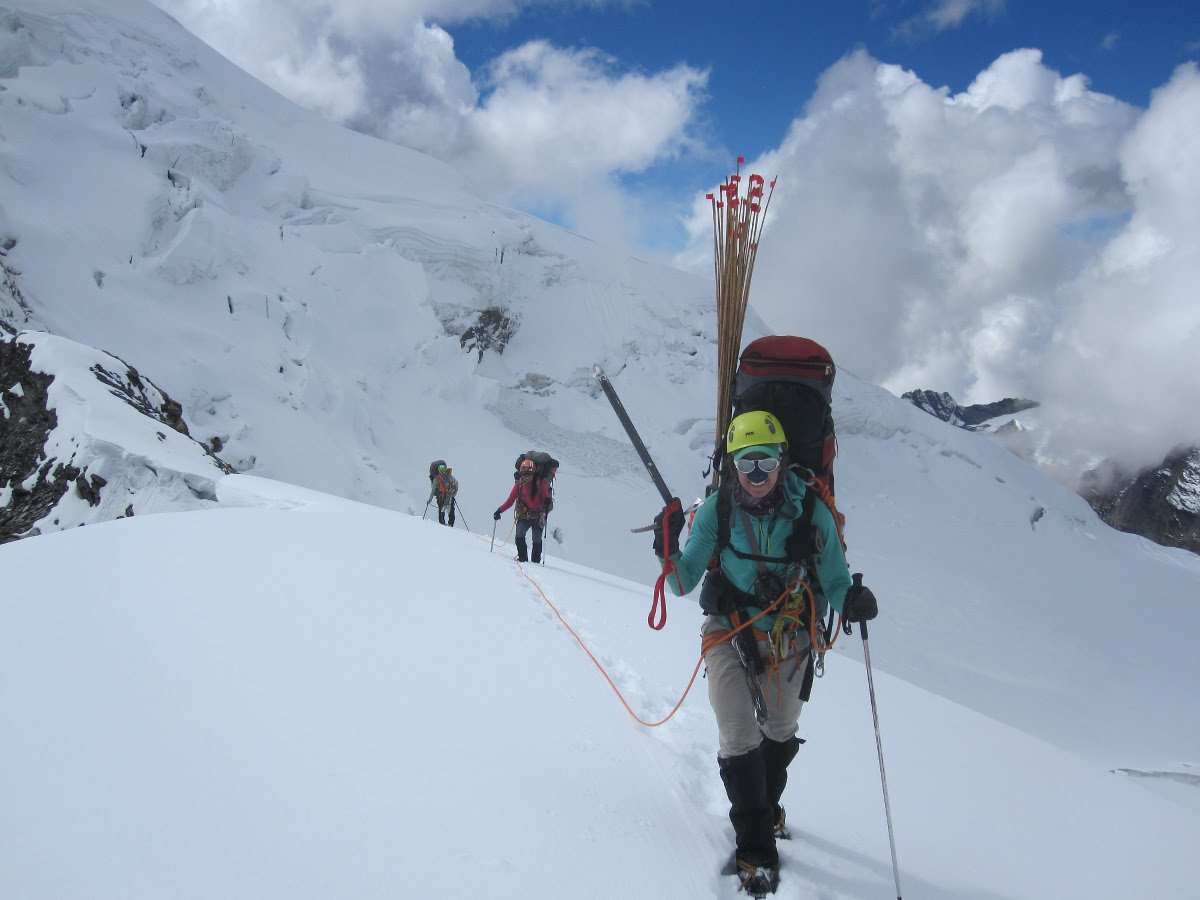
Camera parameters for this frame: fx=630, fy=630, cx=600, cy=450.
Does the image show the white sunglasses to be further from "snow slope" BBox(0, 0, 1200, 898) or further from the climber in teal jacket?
"snow slope" BBox(0, 0, 1200, 898)

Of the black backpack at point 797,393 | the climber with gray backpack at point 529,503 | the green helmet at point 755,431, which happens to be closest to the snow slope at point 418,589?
the climber with gray backpack at point 529,503

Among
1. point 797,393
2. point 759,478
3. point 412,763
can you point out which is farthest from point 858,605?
point 412,763

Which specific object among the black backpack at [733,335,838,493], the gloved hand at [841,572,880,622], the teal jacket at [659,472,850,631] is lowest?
the gloved hand at [841,572,880,622]

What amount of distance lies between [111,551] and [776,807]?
16.1 feet

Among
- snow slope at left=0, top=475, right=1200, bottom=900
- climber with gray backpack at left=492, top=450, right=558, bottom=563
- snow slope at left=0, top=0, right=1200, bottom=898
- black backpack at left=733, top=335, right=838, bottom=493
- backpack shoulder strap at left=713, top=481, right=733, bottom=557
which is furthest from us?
climber with gray backpack at left=492, top=450, right=558, bottom=563

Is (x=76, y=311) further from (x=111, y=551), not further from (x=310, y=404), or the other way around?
(x=111, y=551)

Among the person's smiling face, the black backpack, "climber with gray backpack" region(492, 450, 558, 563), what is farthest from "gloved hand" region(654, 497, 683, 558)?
"climber with gray backpack" region(492, 450, 558, 563)

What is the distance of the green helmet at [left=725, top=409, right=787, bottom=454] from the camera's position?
8.57 ft

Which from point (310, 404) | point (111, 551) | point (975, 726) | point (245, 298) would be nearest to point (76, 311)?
point (245, 298)

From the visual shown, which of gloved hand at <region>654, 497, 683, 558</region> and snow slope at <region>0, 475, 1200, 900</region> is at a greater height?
gloved hand at <region>654, 497, 683, 558</region>

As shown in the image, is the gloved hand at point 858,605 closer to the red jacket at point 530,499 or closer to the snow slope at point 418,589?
the snow slope at point 418,589

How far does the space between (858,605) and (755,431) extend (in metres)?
0.81

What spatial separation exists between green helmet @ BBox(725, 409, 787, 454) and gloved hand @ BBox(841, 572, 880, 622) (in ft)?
2.10

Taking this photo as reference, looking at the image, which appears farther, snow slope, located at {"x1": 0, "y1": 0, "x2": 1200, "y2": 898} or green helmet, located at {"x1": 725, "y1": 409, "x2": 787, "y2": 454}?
green helmet, located at {"x1": 725, "y1": 409, "x2": 787, "y2": 454}
